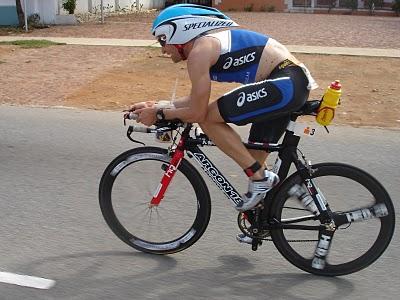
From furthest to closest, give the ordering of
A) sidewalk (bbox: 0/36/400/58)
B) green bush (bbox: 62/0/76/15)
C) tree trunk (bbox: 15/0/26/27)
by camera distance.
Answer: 1. green bush (bbox: 62/0/76/15)
2. tree trunk (bbox: 15/0/26/27)
3. sidewalk (bbox: 0/36/400/58)

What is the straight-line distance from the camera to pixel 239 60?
3.51m

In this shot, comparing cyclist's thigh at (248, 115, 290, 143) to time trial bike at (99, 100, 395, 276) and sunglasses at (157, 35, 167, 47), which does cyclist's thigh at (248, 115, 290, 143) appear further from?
sunglasses at (157, 35, 167, 47)

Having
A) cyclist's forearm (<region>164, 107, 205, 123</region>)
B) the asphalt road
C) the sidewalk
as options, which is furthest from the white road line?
the sidewalk

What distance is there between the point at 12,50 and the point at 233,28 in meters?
12.7

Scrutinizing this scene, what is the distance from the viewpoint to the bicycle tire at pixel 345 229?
3611 millimetres

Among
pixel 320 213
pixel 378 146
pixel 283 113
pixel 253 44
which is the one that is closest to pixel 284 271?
pixel 320 213

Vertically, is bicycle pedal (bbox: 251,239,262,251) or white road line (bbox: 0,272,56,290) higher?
bicycle pedal (bbox: 251,239,262,251)

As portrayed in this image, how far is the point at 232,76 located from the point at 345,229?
48.7 inches

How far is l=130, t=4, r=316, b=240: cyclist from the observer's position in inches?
136

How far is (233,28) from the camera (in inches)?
140

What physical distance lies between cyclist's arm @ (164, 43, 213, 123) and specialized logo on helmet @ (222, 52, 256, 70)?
0.43 ft

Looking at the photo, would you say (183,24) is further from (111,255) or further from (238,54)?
(111,255)

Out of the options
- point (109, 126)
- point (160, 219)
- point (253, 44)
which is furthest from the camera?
point (109, 126)

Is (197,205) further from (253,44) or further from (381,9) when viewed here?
(381,9)
